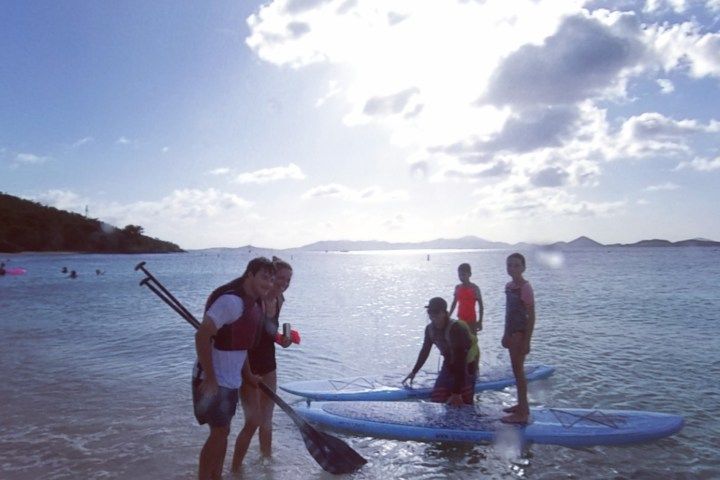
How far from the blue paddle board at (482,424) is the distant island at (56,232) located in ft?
444

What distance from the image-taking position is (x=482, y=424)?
7.23 m

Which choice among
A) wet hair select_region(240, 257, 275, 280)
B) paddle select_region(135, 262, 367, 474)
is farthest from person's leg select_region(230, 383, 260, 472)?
wet hair select_region(240, 257, 275, 280)

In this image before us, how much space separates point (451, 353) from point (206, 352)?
15.4 ft

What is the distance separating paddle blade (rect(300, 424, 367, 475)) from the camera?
237 inches

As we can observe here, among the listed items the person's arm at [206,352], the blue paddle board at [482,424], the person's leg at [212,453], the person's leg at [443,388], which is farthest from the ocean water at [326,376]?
the person's arm at [206,352]

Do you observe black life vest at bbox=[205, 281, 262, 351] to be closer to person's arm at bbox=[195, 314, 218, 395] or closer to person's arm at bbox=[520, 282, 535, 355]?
person's arm at bbox=[195, 314, 218, 395]

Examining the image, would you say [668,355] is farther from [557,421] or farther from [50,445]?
→ [50,445]

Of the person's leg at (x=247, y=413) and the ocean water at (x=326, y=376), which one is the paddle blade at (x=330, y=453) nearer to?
the ocean water at (x=326, y=376)

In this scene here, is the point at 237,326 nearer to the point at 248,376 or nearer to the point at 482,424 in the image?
the point at 248,376

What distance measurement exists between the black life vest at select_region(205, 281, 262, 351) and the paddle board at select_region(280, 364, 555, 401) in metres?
5.47

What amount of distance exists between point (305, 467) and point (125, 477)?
2.34 meters

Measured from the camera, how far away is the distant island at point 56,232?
119 m

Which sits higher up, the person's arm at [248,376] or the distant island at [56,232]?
the distant island at [56,232]

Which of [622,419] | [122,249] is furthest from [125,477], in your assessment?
[122,249]
